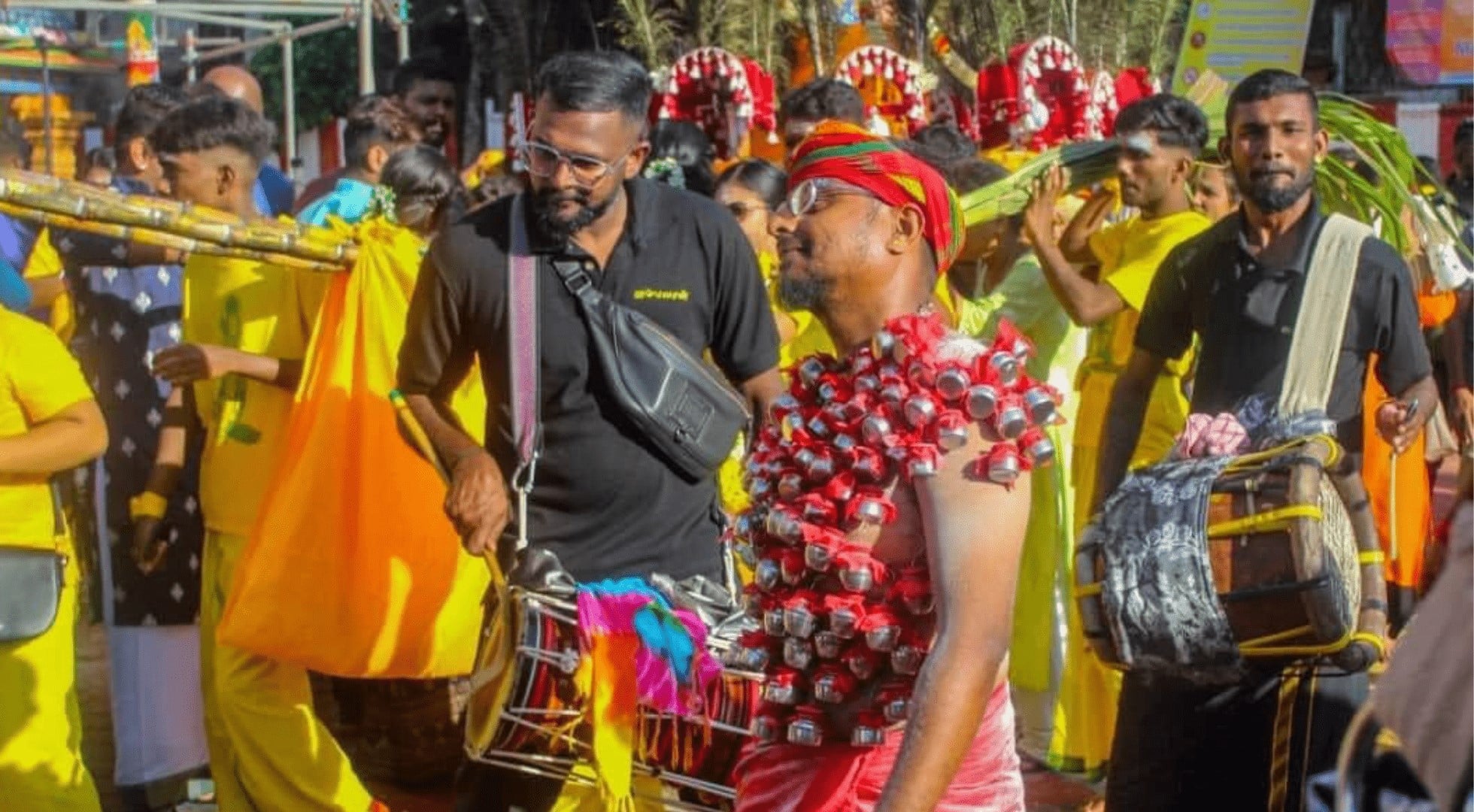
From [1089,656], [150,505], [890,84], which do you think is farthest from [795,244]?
[890,84]

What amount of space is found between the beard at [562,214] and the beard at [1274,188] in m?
1.56

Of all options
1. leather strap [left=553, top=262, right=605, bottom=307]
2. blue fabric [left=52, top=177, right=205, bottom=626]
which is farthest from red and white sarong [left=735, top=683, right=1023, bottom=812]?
blue fabric [left=52, top=177, right=205, bottom=626]

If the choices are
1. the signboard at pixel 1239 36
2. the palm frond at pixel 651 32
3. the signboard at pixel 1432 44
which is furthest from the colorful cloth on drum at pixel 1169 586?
the palm frond at pixel 651 32

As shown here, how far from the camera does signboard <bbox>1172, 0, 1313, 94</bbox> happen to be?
13.5 meters

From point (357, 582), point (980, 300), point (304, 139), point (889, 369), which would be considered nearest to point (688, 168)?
point (980, 300)

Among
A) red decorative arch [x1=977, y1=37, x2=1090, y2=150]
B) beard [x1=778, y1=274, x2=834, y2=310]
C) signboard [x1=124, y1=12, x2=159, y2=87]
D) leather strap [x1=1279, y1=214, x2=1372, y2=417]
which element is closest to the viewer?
beard [x1=778, y1=274, x2=834, y2=310]

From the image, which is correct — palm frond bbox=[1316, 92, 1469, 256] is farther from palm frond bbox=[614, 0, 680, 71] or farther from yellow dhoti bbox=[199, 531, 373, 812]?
palm frond bbox=[614, 0, 680, 71]

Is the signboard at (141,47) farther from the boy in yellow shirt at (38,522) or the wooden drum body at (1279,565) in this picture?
the wooden drum body at (1279,565)

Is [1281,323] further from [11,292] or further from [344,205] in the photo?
[344,205]

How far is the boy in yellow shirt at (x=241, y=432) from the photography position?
21.7ft

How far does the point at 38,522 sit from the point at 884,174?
2.83 meters

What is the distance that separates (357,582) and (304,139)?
2979cm

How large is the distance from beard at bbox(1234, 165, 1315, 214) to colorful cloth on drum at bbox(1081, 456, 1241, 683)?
126 cm

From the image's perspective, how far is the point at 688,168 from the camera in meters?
9.45
